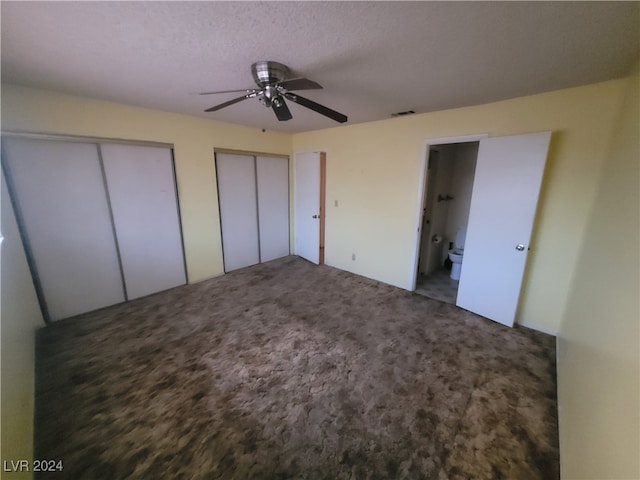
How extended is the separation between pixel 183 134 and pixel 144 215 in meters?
1.21

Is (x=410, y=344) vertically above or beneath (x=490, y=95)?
beneath

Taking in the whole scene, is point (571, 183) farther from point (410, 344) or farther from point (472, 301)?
point (410, 344)

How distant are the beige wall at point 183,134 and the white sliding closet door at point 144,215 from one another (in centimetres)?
15

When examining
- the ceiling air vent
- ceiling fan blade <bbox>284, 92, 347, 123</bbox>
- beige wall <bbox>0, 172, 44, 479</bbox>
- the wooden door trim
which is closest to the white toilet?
the ceiling air vent

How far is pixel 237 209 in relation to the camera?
4195mm

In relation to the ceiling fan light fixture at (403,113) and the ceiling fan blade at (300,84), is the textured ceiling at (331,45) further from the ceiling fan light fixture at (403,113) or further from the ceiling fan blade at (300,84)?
the ceiling fan light fixture at (403,113)

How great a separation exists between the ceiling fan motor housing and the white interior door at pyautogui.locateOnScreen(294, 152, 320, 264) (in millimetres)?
2436

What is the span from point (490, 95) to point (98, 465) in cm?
409

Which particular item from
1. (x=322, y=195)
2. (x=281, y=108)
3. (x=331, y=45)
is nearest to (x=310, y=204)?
(x=322, y=195)

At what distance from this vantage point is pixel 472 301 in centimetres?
302

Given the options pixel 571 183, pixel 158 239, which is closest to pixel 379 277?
pixel 571 183

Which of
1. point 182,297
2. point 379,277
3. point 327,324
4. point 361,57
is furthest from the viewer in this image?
point 379,277

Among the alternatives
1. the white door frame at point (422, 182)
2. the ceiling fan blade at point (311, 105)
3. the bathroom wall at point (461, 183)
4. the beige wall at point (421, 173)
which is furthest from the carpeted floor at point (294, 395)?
the ceiling fan blade at point (311, 105)

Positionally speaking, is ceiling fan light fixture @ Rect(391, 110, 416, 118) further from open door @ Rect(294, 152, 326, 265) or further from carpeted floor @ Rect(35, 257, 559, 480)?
carpeted floor @ Rect(35, 257, 559, 480)
